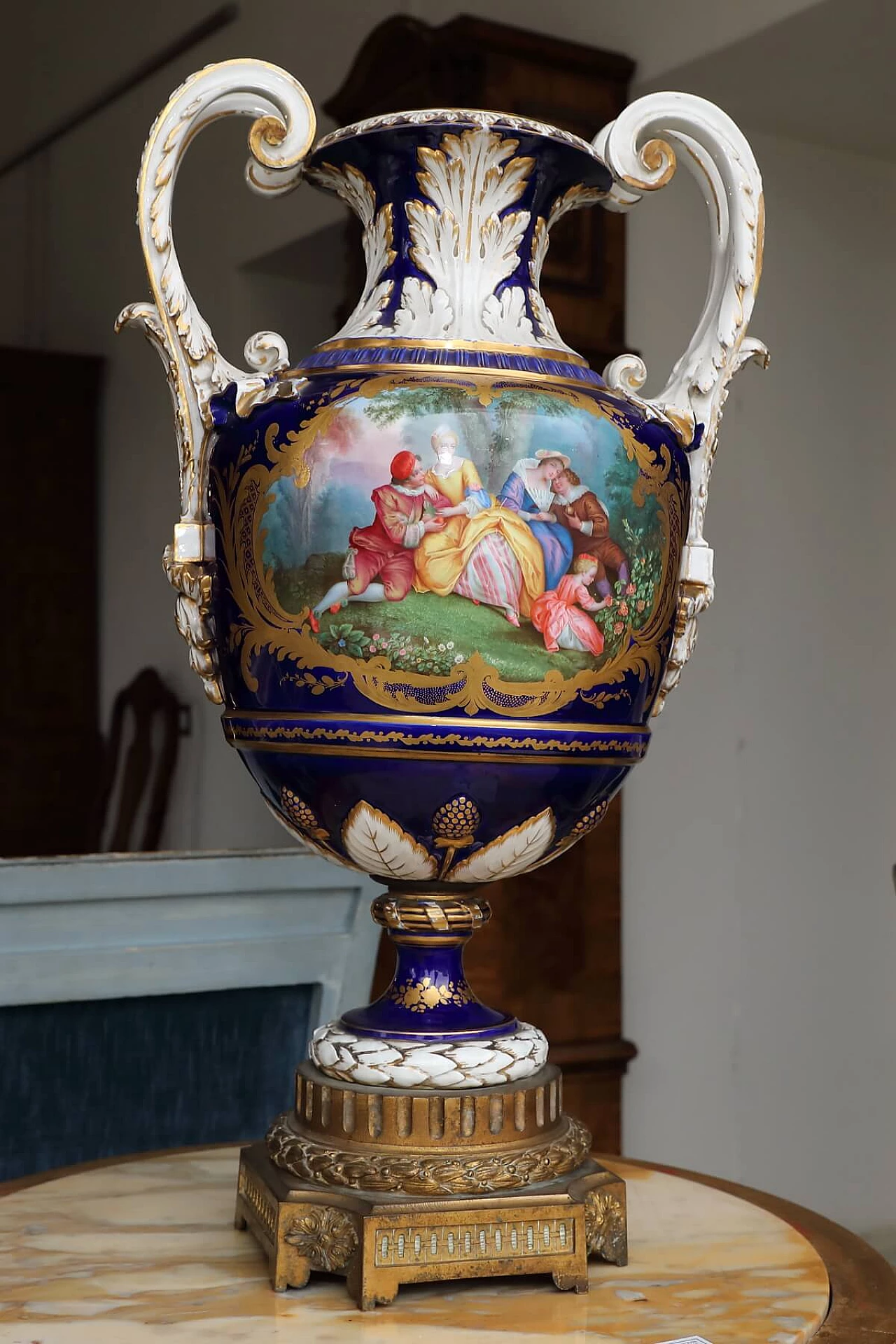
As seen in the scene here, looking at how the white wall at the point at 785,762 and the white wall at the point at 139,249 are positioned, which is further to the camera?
the white wall at the point at 139,249

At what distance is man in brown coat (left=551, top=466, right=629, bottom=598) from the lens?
986mm

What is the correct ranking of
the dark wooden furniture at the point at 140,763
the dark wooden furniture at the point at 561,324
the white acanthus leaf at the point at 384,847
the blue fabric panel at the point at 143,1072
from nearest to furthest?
the white acanthus leaf at the point at 384,847
the blue fabric panel at the point at 143,1072
the dark wooden furniture at the point at 561,324
the dark wooden furniture at the point at 140,763

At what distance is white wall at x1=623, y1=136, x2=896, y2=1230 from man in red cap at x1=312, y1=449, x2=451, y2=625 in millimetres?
1597

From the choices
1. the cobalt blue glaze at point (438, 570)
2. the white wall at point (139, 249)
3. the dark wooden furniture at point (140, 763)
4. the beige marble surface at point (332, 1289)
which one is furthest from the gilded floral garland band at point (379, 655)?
the dark wooden furniture at point (140, 763)

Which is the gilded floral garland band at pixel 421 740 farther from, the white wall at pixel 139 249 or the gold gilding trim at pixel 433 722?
the white wall at pixel 139 249

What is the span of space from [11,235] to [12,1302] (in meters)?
3.97

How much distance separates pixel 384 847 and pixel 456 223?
442mm

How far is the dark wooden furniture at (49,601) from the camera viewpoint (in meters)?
3.93

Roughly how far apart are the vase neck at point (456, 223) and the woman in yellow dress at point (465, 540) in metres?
0.13

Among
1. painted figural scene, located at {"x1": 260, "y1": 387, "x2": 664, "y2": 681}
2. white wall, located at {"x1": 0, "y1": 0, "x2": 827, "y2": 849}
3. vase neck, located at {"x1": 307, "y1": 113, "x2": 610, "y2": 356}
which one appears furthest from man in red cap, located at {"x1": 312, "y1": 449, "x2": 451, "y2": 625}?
white wall, located at {"x1": 0, "y1": 0, "x2": 827, "y2": 849}

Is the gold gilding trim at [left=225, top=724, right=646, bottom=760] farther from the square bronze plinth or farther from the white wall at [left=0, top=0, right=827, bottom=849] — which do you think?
the white wall at [left=0, top=0, right=827, bottom=849]

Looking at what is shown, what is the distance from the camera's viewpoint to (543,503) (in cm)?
98

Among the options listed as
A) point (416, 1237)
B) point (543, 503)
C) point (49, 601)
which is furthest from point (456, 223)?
point (49, 601)

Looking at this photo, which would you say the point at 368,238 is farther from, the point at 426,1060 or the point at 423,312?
the point at 426,1060
